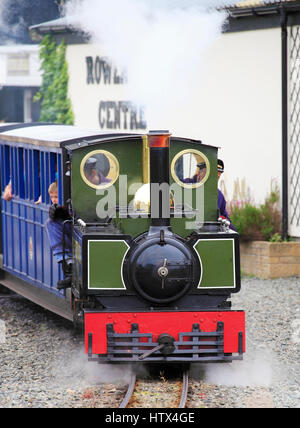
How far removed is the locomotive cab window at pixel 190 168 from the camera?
24.5 ft

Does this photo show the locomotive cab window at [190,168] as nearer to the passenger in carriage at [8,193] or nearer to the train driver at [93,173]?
the train driver at [93,173]

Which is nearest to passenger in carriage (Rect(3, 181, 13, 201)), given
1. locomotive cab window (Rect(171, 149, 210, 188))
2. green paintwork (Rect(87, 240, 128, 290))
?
locomotive cab window (Rect(171, 149, 210, 188))

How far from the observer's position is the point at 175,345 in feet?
22.6

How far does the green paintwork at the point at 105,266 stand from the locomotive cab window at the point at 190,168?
→ 976 millimetres

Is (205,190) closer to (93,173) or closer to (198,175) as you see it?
(198,175)

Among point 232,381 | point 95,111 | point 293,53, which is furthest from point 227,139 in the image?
point 232,381

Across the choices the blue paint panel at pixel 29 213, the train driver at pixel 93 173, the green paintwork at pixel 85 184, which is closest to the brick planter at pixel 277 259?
the blue paint panel at pixel 29 213

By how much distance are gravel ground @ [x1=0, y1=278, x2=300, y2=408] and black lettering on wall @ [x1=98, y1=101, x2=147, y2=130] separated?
6361 millimetres

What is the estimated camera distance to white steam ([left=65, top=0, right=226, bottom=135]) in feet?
40.9

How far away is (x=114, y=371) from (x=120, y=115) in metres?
9.71


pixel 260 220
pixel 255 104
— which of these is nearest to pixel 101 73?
pixel 255 104
